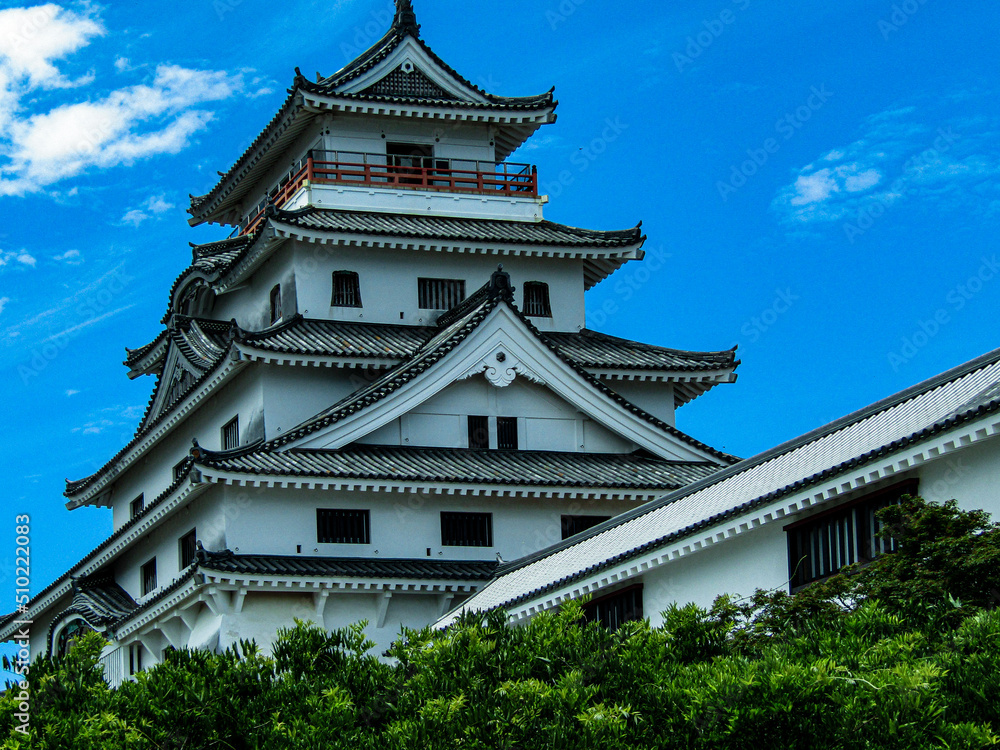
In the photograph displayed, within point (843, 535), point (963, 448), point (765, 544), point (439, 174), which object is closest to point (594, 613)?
point (765, 544)

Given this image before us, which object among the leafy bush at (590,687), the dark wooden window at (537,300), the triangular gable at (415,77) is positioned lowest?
the leafy bush at (590,687)

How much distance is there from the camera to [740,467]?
26281mm

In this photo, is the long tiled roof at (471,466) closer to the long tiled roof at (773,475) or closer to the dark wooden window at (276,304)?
the long tiled roof at (773,475)

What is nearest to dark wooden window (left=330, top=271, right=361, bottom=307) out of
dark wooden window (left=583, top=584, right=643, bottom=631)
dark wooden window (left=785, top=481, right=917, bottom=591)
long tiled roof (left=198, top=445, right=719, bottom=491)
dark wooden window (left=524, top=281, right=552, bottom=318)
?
dark wooden window (left=524, top=281, right=552, bottom=318)

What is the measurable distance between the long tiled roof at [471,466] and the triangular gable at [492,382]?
1.36 feet

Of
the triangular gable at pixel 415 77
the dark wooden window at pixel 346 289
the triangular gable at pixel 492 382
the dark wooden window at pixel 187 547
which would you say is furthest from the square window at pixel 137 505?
the triangular gable at pixel 415 77

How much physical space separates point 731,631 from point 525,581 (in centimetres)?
1040

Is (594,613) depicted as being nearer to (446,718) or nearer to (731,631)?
(731,631)

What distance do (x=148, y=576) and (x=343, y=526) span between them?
28.3 feet

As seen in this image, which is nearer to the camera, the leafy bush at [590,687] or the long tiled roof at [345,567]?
the leafy bush at [590,687]

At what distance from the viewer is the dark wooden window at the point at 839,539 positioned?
64.5 ft

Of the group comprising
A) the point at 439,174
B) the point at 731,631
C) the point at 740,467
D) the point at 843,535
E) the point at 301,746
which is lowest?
the point at 301,746

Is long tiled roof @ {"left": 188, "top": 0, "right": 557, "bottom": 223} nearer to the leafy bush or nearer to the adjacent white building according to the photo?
the adjacent white building

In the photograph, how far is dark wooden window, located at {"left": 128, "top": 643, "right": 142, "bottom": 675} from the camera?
123 feet
